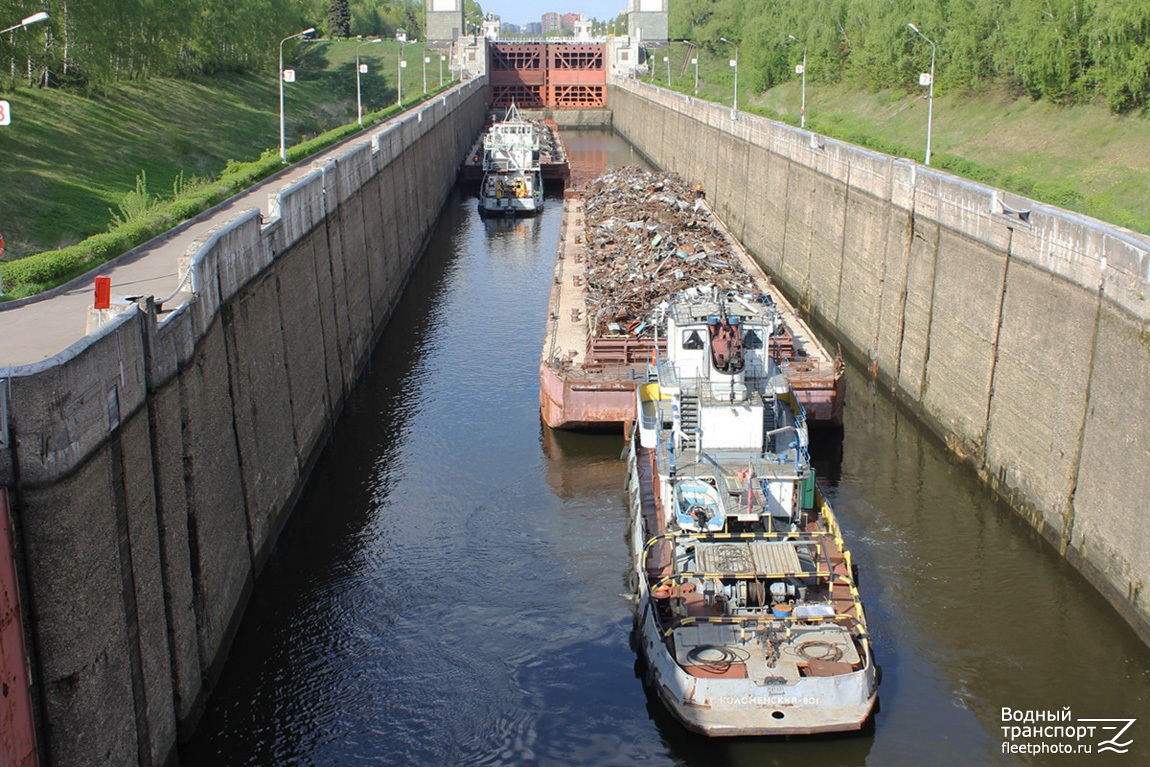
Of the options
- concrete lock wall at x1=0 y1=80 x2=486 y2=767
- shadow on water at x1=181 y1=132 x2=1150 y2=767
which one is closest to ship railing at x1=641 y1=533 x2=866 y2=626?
shadow on water at x1=181 y1=132 x2=1150 y2=767

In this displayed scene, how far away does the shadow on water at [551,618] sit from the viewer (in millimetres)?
19031

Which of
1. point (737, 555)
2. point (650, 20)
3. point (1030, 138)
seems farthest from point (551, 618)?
point (650, 20)

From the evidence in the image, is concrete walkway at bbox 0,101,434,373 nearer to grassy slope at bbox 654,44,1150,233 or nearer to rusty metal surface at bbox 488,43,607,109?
grassy slope at bbox 654,44,1150,233

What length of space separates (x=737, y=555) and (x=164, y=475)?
978 centimetres

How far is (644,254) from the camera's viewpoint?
4425 cm

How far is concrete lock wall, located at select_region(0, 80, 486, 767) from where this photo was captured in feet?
45.9

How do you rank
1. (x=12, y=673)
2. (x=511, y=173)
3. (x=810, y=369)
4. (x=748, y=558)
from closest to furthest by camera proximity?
(x=12, y=673)
(x=748, y=558)
(x=810, y=369)
(x=511, y=173)

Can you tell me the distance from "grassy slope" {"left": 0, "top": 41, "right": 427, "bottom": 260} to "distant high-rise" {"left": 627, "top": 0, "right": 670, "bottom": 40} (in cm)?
6502

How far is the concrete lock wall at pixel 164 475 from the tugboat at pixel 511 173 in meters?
37.3

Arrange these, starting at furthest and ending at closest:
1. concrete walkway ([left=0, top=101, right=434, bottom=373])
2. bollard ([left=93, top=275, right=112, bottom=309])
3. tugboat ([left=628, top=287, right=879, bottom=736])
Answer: concrete walkway ([left=0, top=101, right=434, bottom=373])
tugboat ([left=628, top=287, right=879, bottom=736])
bollard ([left=93, top=275, right=112, bottom=309])

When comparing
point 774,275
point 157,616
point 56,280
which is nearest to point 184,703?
point 157,616

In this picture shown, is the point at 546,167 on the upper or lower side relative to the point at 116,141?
lower

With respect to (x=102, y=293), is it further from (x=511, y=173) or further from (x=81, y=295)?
(x=511, y=173)

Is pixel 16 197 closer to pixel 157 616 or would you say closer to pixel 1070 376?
pixel 157 616
